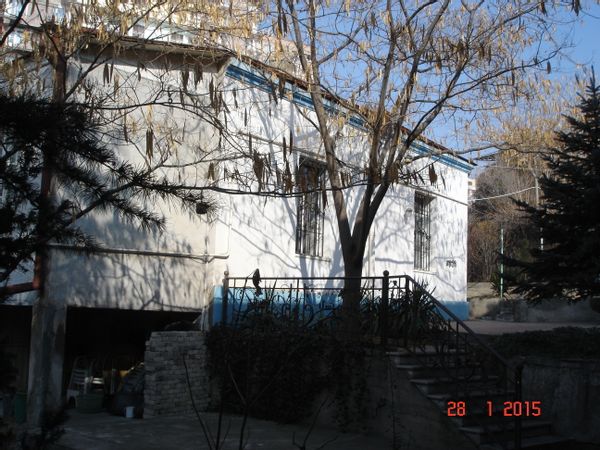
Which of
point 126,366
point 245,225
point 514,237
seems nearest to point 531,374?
point 245,225

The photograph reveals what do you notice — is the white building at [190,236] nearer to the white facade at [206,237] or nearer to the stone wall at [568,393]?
the white facade at [206,237]

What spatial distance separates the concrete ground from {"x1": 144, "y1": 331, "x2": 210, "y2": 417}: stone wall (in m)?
0.30

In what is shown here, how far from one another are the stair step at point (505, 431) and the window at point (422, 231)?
845 centimetres

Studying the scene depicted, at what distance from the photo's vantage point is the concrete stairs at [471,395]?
8.52 meters

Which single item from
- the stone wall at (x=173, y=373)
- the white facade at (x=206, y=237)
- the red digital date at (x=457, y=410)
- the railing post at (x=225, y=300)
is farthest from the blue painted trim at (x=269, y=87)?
the red digital date at (x=457, y=410)

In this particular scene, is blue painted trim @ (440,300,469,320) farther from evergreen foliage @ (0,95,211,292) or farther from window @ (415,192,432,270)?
evergreen foliage @ (0,95,211,292)

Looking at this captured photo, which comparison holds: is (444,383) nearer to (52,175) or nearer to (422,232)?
(52,175)

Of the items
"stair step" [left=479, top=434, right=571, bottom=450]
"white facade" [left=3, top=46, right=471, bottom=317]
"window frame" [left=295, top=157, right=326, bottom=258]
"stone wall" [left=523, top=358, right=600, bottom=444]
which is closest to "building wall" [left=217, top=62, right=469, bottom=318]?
"white facade" [left=3, top=46, right=471, bottom=317]

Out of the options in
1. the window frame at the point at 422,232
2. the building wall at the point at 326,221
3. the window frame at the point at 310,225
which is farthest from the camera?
the window frame at the point at 422,232

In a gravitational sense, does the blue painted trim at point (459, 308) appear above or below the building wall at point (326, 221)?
below

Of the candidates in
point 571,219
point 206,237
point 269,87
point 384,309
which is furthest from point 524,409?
point 269,87

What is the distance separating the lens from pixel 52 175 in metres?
4.93

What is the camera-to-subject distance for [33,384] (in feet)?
34.7

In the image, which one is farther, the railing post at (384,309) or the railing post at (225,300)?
the railing post at (225,300)
